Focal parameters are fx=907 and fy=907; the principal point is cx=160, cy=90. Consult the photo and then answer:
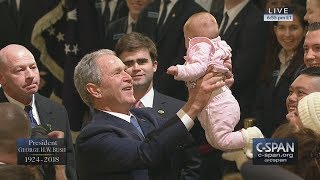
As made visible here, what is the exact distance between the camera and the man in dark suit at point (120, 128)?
377 cm

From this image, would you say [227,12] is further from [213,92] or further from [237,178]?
[237,178]

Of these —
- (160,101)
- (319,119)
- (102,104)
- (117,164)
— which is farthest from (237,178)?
(160,101)

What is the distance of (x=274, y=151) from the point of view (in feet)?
12.3

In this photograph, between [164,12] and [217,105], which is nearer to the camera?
[217,105]

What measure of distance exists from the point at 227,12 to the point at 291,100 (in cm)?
156

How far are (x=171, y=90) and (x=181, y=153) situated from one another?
1.15m

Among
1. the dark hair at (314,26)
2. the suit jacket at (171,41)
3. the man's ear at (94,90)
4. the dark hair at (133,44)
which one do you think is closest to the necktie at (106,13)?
the suit jacket at (171,41)

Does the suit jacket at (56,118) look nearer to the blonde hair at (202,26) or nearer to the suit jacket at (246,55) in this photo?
the blonde hair at (202,26)

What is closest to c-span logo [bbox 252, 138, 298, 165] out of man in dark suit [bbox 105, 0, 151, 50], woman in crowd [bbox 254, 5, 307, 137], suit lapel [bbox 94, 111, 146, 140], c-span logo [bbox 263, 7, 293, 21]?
suit lapel [bbox 94, 111, 146, 140]

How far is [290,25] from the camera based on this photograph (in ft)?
17.2

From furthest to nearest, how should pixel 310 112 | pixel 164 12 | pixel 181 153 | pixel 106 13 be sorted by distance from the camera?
1. pixel 106 13
2. pixel 164 12
3. pixel 181 153
4. pixel 310 112

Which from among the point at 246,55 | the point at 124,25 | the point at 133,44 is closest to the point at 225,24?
the point at 246,55

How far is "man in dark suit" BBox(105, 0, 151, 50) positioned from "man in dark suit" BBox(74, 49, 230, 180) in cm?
176

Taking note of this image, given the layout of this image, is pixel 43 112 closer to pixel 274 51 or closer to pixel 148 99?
pixel 148 99
